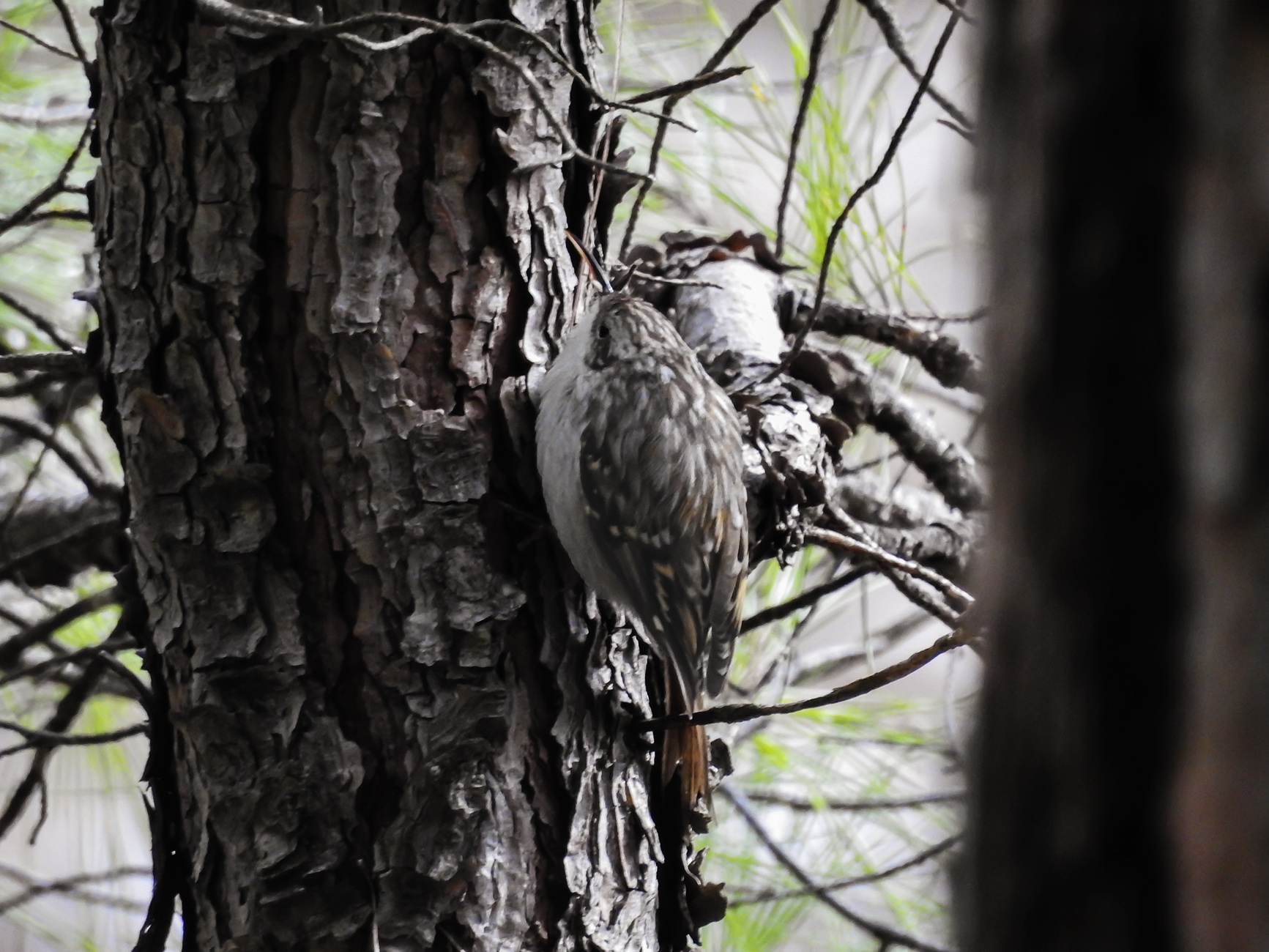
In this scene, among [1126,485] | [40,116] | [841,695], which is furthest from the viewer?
[40,116]

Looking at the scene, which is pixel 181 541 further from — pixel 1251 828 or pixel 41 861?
pixel 41 861

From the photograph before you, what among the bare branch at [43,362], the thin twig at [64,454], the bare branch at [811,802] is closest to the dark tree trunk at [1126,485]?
the bare branch at [43,362]

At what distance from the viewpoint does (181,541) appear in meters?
1.23

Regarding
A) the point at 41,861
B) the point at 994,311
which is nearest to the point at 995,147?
the point at 994,311

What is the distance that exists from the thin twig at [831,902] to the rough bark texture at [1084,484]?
1317 mm

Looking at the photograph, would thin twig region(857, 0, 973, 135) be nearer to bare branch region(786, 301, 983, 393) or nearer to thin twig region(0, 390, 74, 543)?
bare branch region(786, 301, 983, 393)

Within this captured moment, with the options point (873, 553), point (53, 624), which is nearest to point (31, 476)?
point (53, 624)

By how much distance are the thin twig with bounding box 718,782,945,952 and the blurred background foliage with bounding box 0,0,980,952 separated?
0.8 inches

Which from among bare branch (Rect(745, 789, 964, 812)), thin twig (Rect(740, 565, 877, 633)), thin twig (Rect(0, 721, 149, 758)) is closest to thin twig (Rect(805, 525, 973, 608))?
thin twig (Rect(740, 565, 877, 633))

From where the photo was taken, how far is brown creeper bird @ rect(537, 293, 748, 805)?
143 centimetres

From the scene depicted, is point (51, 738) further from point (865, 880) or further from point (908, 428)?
point (908, 428)

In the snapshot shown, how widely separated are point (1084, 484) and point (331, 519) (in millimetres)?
1019

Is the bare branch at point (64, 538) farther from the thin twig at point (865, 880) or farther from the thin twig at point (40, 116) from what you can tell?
the thin twig at point (865, 880)

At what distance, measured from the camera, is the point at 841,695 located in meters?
1.21
